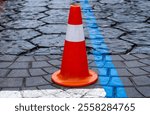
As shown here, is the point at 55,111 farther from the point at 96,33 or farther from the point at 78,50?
the point at 96,33

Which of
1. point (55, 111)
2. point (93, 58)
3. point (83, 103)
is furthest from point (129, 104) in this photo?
point (93, 58)

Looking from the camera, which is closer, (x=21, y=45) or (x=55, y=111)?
(x=55, y=111)

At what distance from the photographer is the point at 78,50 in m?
4.25

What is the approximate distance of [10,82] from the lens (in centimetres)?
429

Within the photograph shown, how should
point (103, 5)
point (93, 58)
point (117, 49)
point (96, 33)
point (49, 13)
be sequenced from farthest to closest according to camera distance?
point (103, 5) → point (49, 13) → point (96, 33) → point (117, 49) → point (93, 58)

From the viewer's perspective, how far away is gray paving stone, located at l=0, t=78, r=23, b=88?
421 cm

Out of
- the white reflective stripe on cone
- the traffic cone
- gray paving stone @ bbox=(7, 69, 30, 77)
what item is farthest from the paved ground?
the white reflective stripe on cone

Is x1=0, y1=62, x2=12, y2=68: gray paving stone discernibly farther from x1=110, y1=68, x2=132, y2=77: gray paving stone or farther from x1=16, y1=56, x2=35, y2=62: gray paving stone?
x1=110, y1=68, x2=132, y2=77: gray paving stone

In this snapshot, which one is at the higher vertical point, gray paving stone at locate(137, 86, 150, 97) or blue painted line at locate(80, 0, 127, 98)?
gray paving stone at locate(137, 86, 150, 97)

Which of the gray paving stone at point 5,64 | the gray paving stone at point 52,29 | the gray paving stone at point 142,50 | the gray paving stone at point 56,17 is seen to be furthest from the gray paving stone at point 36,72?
the gray paving stone at point 56,17

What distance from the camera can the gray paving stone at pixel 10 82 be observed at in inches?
166

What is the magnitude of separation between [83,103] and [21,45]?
213 cm

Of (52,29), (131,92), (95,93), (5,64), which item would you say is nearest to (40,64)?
(5,64)

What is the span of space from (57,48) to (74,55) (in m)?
1.24
